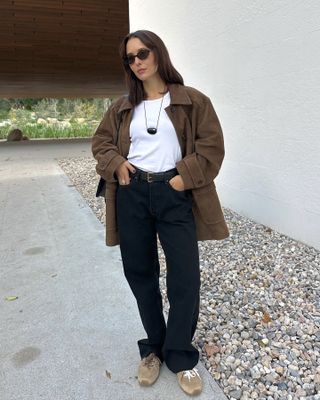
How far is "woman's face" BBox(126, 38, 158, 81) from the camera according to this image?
5.62ft

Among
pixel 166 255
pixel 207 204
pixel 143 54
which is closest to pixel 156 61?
pixel 143 54

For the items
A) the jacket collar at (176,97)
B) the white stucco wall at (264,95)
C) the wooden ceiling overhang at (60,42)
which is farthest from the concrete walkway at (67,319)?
the wooden ceiling overhang at (60,42)

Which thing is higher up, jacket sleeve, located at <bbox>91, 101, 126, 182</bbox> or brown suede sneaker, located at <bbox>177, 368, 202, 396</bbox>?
jacket sleeve, located at <bbox>91, 101, 126, 182</bbox>

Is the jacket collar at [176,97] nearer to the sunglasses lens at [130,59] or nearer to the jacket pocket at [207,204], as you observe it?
the sunglasses lens at [130,59]

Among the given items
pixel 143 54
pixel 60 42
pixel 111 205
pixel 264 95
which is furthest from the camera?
pixel 60 42

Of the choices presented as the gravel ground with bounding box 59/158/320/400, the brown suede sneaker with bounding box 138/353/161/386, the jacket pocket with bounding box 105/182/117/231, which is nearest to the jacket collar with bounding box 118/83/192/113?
the jacket pocket with bounding box 105/182/117/231

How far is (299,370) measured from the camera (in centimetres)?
205

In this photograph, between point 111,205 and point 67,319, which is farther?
point 67,319

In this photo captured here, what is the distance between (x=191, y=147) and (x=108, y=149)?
40 cm

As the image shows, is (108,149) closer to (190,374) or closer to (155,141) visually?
(155,141)

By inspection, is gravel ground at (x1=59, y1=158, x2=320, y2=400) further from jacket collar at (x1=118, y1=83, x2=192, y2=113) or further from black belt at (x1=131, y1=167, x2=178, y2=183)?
jacket collar at (x1=118, y1=83, x2=192, y2=113)

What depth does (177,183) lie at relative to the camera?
1.72m

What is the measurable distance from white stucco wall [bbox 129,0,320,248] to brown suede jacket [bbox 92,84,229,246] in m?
2.10

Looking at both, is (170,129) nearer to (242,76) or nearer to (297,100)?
(297,100)
